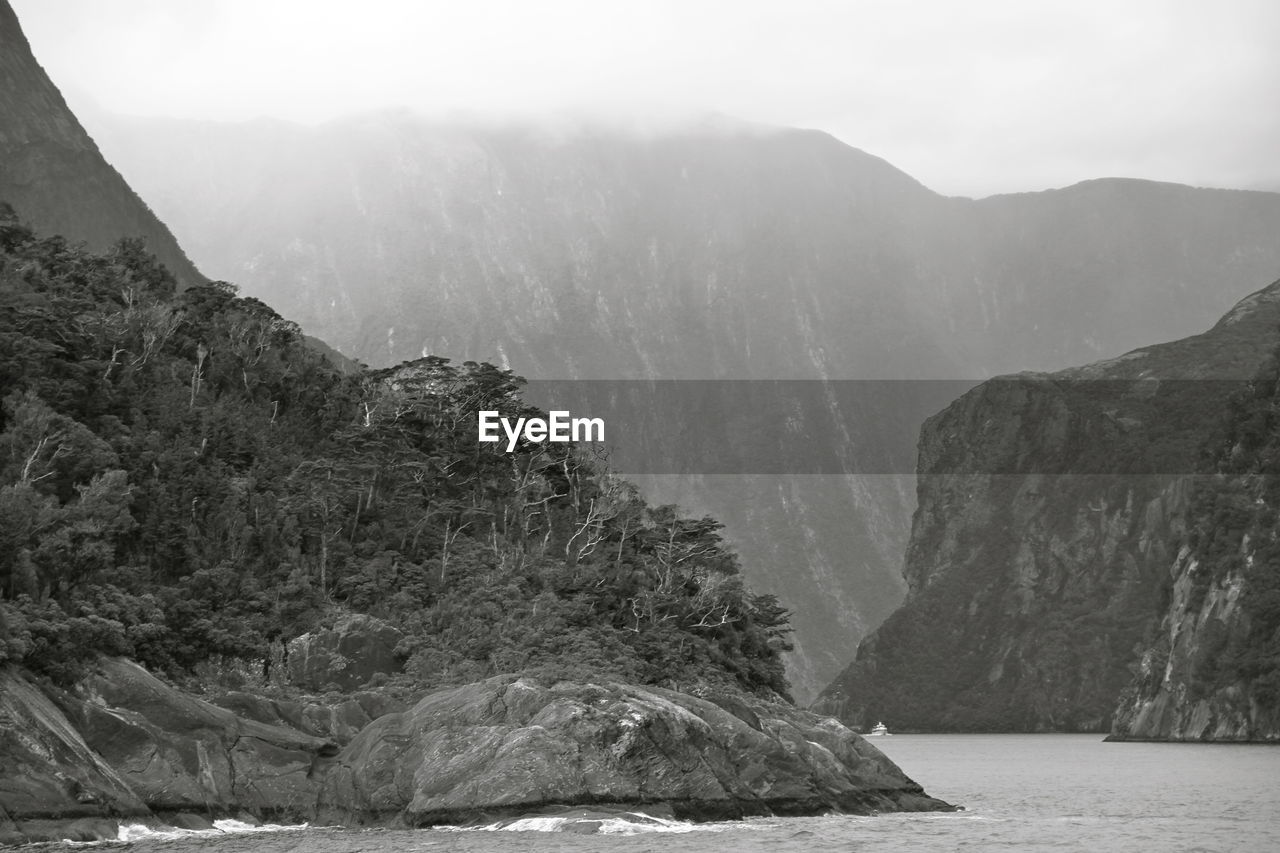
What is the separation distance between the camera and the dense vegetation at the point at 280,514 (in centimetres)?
7800

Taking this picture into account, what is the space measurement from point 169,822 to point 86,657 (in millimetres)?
9094

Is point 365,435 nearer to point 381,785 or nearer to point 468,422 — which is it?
point 468,422

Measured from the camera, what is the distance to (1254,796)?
94.3 m

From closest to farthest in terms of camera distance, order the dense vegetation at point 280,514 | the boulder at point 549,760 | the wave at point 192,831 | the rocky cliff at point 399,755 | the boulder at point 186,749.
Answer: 1. the wave at point 192,831
2. the rocky cliff at point 399,755
3. the boulder at point 186,749
4. the boulder at point 549,760
5. the dense vegetation at point 280,514

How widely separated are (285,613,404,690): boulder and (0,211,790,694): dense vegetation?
1368 mm

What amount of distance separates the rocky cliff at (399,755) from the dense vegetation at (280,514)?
4.00m

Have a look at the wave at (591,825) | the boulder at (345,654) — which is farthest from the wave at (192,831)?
the boulder at (345,654)

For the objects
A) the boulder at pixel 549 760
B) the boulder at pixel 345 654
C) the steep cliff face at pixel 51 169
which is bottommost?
the boulder at pixel 549 760

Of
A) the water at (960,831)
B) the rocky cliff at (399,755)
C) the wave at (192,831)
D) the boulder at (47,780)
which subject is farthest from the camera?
the rocky cliff at (399,755)

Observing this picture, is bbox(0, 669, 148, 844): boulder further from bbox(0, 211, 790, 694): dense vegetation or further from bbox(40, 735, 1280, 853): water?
A: bbox(0, 211, 790, 694): dense vegetation

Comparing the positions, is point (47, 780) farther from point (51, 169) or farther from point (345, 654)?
point (51, 169)

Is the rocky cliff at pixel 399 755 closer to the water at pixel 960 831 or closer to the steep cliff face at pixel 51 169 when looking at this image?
the water at pixel 960 831

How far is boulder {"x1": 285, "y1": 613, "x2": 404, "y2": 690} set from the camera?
8294cm

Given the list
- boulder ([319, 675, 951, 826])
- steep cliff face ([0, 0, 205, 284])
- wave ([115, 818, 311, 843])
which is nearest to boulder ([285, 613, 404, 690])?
boulder ([319, 675, 951, 826])
